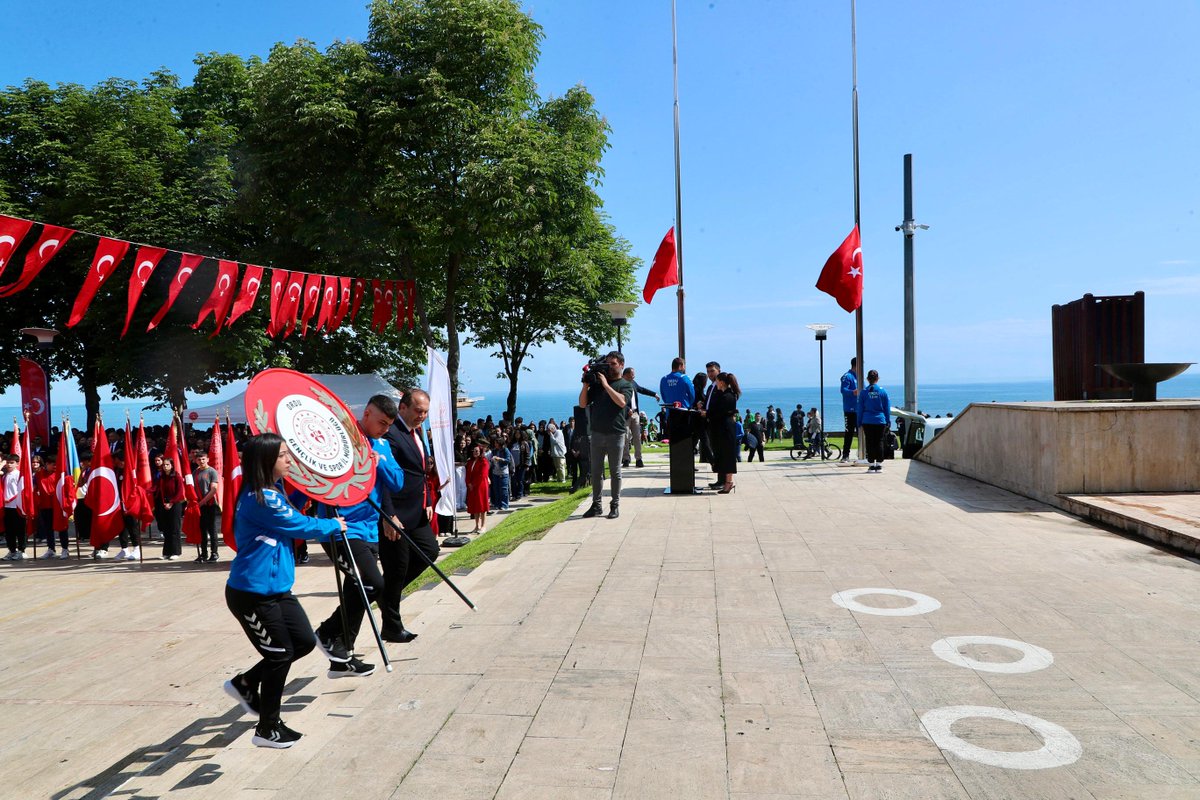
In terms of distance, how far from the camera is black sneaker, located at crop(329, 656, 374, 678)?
5.06 m

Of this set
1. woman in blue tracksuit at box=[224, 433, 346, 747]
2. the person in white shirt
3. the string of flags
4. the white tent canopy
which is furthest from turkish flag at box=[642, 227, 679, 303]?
woman in blue tracksuit at box=[224, 433, 346, 747]

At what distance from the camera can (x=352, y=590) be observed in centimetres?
512

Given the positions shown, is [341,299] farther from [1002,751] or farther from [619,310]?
[1002,751]

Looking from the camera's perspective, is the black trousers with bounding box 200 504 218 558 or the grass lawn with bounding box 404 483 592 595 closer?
the grass lawn with bounding box 404 483 592 595

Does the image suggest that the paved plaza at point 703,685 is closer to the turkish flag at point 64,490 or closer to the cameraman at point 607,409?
the cameraman at point 607,409

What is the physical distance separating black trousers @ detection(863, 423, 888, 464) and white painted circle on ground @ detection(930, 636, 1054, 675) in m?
9.90

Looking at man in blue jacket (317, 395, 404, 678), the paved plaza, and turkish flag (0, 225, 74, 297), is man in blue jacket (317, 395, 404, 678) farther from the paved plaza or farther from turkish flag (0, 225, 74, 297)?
turkish flag (0, 225, 74, 297)

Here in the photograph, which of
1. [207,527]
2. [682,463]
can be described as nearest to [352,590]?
[682,463]

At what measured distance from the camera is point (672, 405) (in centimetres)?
1156

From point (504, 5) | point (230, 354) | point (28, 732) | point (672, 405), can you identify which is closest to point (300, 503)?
point (28, 732)

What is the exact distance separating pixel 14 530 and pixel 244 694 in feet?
45.7

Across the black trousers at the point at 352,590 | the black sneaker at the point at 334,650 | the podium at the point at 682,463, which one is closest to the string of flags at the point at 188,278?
the podium at the point at 682,463

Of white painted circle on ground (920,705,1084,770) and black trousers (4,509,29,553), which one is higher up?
white painted circle on ground (920,705,1084,770)

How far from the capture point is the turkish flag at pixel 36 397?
19.6 metres
